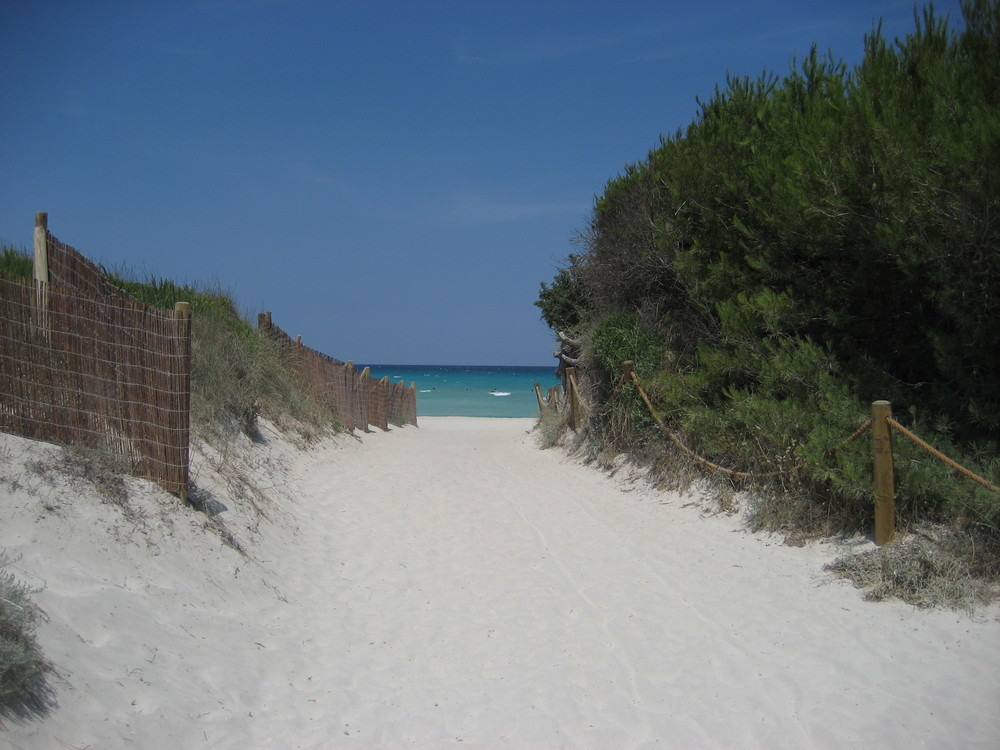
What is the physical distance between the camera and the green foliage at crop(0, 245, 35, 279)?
905cm

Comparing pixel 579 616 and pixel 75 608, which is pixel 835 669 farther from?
pixel 75 608

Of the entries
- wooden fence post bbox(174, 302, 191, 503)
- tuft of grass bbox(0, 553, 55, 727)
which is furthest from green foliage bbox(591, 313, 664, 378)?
tuft of grass bbox(0, 553, 55, 727)

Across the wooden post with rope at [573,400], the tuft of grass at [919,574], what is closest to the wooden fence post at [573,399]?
the wooden post with rope at [573,400]

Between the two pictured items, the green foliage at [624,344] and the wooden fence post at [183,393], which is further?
the green foliage at [624,344]

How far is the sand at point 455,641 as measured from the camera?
3.74 metres

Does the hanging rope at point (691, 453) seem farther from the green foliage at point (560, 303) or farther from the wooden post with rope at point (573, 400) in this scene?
the green foliage at point (560, 303)

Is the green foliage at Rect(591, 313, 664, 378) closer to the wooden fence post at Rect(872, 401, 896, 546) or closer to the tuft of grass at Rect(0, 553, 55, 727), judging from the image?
the wooden fence post at Rect(872, 401, 896, 546)

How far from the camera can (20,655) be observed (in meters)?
3.11

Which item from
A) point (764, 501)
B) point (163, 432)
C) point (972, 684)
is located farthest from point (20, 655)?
point (764, 501)

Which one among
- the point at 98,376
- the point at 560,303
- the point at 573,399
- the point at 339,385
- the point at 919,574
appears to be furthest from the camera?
the point at 560,303

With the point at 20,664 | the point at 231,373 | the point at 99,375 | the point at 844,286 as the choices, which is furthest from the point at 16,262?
the point at 844,286

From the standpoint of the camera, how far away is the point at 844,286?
7.69 meters

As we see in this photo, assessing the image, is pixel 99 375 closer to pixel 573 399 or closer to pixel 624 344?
pixel 624 344

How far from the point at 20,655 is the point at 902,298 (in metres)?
7.60
